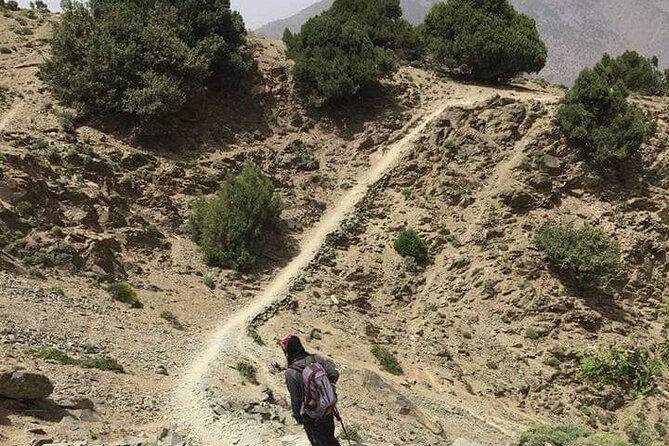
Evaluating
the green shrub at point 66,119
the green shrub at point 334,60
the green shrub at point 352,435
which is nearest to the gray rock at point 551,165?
the green shrub at point 334,60

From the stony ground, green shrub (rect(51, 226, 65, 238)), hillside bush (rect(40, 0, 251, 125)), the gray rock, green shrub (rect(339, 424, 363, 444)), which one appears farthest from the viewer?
the gray rock

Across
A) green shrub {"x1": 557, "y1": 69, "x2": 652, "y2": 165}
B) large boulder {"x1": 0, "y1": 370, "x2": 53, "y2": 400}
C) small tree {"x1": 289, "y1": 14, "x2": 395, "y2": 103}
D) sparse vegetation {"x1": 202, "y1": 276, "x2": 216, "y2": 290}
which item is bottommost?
sparse vegetation {"x1": 202, "y1": 276, "x2": 216, "y2": 290}

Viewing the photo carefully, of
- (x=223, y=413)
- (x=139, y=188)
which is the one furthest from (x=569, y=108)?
(x=223, y=413)

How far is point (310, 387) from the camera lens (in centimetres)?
819

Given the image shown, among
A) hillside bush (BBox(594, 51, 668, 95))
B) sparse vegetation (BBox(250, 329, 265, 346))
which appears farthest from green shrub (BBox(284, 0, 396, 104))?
sparse vegetation (BBox(250, 329, 265, 346))

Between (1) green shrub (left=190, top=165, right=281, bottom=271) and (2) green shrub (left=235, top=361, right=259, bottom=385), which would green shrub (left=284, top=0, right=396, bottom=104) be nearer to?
(1) green shrub (left=190, top=165, right=281, bottom=271)

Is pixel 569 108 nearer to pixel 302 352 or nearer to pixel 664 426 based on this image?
pixel 664 426

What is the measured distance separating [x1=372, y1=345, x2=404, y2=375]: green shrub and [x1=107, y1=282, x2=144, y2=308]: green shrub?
8.93 meters

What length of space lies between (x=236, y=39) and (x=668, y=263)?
1081 inches

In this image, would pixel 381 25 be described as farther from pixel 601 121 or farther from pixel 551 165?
pixel 551 165

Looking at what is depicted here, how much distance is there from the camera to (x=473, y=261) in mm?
27234

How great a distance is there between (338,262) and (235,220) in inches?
204

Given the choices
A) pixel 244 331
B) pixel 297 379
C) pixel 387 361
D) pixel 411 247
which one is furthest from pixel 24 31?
pixel 297 379

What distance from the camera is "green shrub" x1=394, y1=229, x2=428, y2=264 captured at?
27.6m
